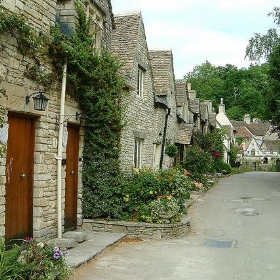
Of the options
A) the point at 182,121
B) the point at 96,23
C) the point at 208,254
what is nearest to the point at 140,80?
the point at 96,23

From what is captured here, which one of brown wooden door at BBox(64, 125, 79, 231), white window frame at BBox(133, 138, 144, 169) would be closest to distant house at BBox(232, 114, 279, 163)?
white window frame at BBox(133, 138, 144, 169)

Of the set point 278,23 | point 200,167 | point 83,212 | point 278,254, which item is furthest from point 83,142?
point 278,23

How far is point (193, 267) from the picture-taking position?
8328mm

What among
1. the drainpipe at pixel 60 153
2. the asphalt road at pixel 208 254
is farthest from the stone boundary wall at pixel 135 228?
the drainpipe at pixel 60 153

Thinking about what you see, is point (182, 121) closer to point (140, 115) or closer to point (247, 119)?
point (140, 115)

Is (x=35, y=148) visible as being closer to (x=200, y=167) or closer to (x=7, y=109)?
(x=7, y=109)

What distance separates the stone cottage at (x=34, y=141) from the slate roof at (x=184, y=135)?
49.0ft

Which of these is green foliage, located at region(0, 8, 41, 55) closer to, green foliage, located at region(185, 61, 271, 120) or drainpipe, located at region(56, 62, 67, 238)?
drainpipe, located at region(56, 62, 67, 238)

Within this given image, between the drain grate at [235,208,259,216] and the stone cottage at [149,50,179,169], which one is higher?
the stone cottage at [149,50,179,169]

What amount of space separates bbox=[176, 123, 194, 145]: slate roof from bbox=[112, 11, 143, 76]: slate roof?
9434 mm

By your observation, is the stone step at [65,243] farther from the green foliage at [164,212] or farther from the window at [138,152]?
the window at [138,152]

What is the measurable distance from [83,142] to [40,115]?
2718mm

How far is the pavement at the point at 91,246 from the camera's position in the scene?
26.7ft

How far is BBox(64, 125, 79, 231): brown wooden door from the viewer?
10852 millimetres
